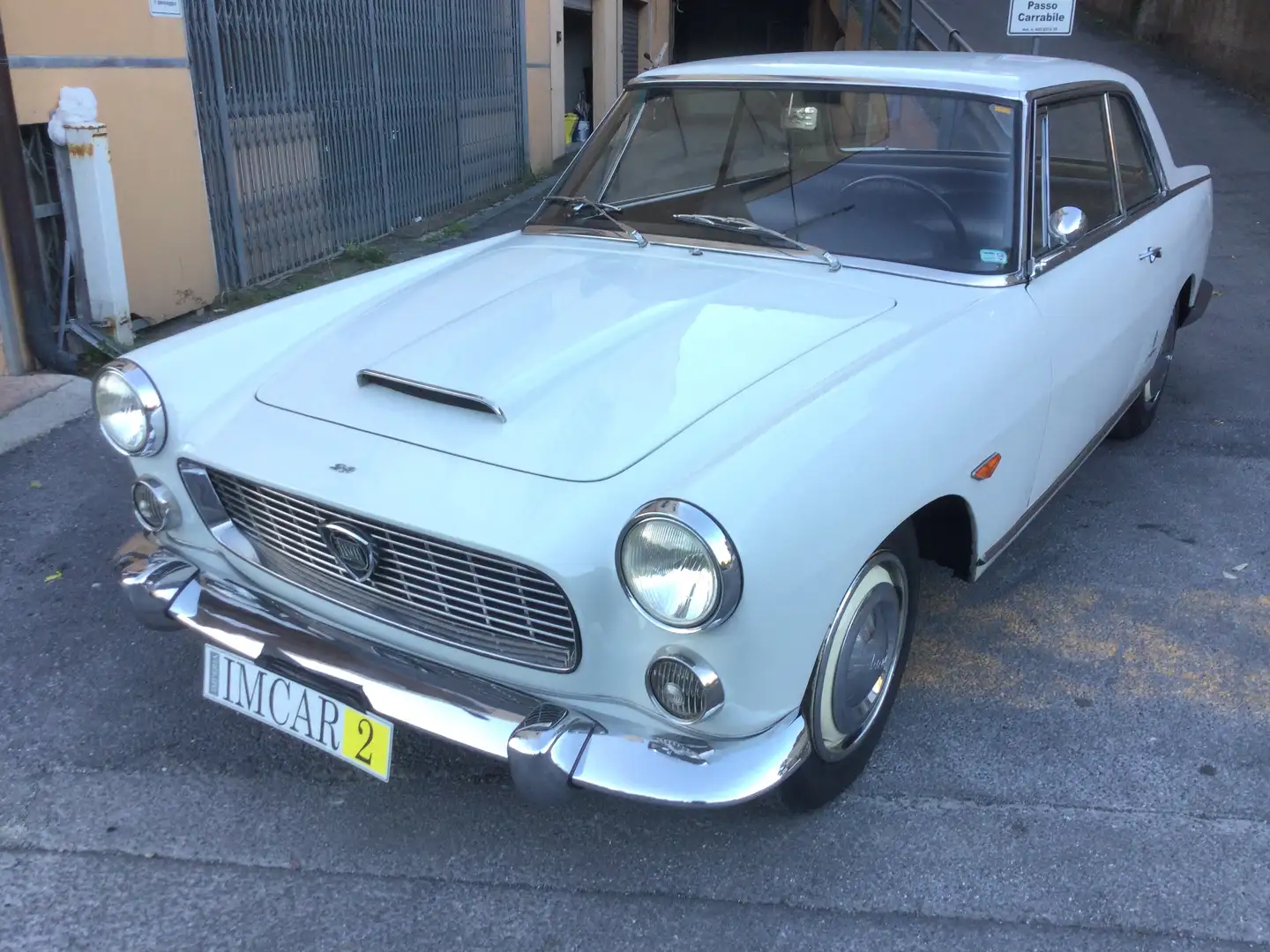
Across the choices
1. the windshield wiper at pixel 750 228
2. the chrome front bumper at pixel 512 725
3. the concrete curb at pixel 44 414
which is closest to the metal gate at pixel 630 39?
the concrete curb at pixel 44 414

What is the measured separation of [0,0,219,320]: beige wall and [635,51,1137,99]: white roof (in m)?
3.16

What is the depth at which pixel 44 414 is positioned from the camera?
185 inches

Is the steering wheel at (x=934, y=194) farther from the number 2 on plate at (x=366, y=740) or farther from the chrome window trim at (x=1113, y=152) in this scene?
the number 2 on plate at (x=366, y=740)

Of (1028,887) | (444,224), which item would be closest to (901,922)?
(1028,887)

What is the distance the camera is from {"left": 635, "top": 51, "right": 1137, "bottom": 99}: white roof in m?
3.18

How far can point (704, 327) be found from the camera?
2646 millimetres

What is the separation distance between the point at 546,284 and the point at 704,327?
565mm

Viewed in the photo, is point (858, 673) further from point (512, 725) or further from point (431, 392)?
point (431, 392)

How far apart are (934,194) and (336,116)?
19.1 feet

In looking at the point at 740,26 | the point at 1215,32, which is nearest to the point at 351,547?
the point at 1215,32

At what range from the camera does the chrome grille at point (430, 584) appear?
205 cm

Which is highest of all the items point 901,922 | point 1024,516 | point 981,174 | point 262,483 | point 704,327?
point 981,174

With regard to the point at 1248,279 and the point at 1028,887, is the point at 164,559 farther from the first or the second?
the point at 1248,279

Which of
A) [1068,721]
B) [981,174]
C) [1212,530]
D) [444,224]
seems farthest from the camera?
[444,224]
